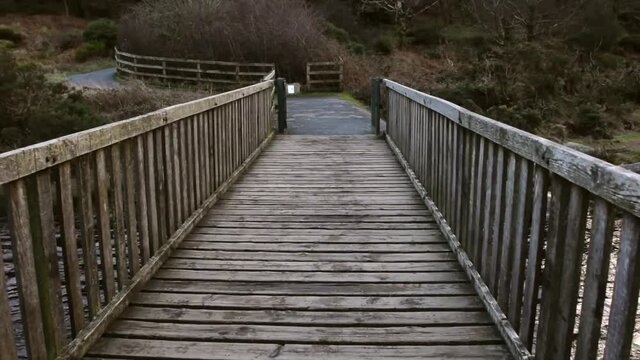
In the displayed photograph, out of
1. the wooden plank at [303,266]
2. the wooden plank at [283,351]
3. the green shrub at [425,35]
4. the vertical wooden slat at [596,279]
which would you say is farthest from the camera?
the green shrub at [425,35]

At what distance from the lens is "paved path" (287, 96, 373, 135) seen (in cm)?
1223

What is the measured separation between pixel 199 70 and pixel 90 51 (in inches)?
630

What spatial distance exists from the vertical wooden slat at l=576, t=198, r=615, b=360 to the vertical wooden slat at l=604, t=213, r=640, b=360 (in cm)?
8

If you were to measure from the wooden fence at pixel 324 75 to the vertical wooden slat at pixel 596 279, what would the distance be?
2080 cm

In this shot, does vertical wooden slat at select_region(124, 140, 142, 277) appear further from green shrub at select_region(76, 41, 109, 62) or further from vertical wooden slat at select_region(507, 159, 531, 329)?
green shrub at select_region(76, 41, 109, 62)

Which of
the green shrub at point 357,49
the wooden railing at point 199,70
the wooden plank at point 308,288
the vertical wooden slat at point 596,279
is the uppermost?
the green shrub at point 357,49

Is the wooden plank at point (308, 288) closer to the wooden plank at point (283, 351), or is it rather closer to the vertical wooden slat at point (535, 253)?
the wooden plank at point (283, 351)

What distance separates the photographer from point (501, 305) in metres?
3.13

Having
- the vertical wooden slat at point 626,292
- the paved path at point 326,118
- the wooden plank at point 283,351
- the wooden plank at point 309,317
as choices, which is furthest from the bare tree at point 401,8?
the vertical wooden slat at point 626,292

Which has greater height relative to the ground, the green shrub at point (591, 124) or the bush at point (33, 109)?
the bush at point (33, 109)

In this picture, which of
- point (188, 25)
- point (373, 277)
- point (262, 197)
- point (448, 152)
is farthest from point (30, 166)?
point (188, 25)

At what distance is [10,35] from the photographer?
3725 cm

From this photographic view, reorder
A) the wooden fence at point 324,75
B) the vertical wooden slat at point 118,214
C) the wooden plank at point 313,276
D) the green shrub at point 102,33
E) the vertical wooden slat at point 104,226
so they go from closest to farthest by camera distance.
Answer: the vertical wooden slat at point 104,226, the vertical wooden slat at point 118,214, the wooden plank at point 313,276, the wooden fence at point 324,75, the green shrub at point 102,33

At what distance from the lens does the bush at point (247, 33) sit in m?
23.4
